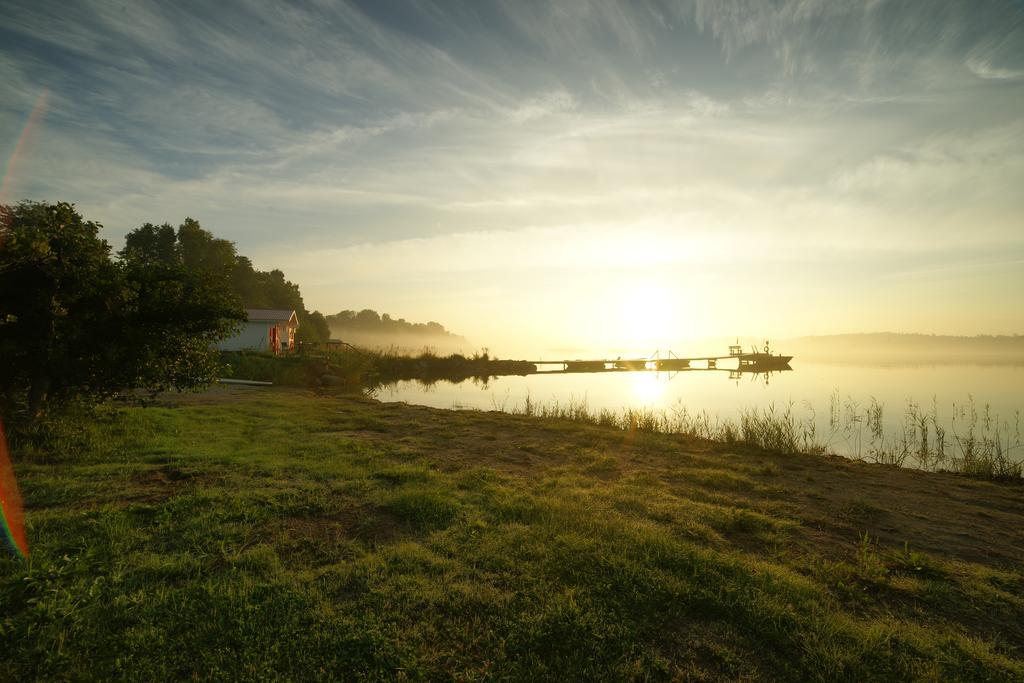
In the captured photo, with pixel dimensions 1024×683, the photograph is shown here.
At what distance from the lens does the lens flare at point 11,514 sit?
438cm

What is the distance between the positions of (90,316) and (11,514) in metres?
3.40

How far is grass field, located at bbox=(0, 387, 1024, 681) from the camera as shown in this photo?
3.18m

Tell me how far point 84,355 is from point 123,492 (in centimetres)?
295

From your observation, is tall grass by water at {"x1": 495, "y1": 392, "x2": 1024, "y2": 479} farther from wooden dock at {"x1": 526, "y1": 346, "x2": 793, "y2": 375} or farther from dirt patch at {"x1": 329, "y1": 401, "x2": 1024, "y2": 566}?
wooden dock at {"x1": 526, "y1": 346, "x2": 793, "y2": 375}

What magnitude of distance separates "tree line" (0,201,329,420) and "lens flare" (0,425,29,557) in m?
1.50

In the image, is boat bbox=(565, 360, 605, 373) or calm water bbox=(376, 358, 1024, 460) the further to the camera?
boat bbox=(565, 360, 605, 373)

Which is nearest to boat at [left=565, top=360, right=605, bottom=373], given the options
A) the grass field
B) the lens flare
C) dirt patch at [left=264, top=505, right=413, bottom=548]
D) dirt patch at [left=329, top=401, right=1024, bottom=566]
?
dirt patch at [left=329, top=401, right=1024, bottom=566]

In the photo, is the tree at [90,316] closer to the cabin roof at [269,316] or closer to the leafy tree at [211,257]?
the cabin roof at [269,316]

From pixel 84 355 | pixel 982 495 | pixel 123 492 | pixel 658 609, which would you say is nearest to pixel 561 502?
pixel 658 609

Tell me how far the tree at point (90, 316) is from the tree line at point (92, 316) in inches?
0.6

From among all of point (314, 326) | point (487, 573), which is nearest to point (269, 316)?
point (314, 326)

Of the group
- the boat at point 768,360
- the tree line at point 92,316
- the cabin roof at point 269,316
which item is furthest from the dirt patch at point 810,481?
the boat at point 768,360

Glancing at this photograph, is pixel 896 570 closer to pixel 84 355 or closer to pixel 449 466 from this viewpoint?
pixel 449 466

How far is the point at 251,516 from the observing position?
17.5 feet
